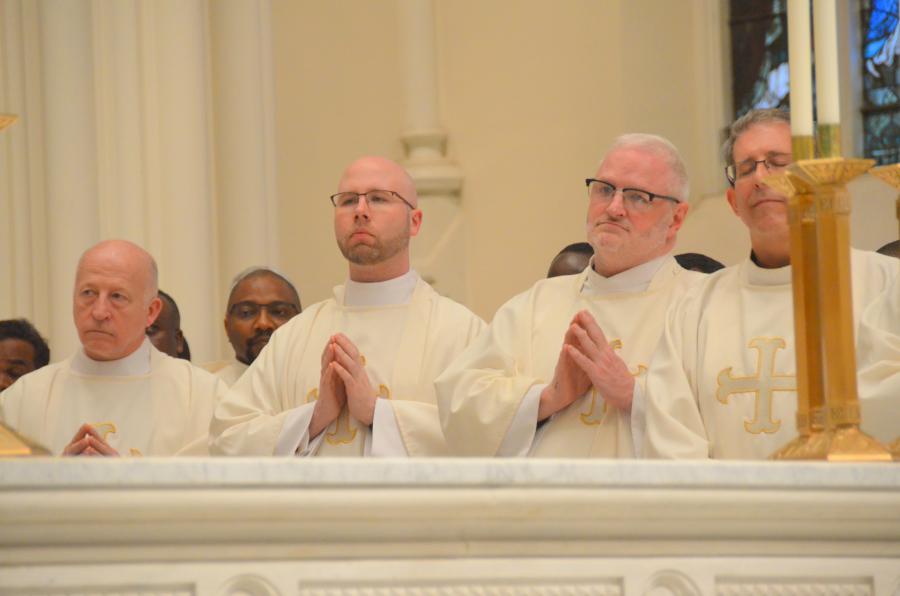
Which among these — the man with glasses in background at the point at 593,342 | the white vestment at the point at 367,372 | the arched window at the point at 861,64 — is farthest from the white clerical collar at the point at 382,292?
the arched window at the point at 861,64

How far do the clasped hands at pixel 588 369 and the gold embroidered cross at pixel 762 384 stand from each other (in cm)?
28

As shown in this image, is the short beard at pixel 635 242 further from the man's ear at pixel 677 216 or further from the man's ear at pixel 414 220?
the man's ear at pixel 414 220

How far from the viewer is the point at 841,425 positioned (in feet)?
7.19

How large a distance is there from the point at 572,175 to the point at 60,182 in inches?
135

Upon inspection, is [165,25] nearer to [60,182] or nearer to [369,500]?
[60,182]

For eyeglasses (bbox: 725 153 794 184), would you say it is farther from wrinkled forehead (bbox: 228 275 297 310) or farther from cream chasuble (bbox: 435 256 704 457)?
wrinkled forehead (bbox: 228 275 297 310)

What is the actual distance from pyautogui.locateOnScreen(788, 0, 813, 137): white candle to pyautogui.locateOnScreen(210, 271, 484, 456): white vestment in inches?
81.6

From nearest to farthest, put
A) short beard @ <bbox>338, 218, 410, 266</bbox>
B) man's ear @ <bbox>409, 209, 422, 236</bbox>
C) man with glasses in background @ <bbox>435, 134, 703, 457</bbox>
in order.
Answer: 1. man with glasses in background @ <bbox>435, 134, 703, 457</bbox>
2. short beard @ <bbox>338, 218, 410, 266</bbox>
3. man's ear @ <bbox>409, 209, 422, 236</bbox>

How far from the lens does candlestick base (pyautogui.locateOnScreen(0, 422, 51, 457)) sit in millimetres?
2070

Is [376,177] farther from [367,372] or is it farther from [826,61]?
[826,61]

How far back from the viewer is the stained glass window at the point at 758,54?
801 cm

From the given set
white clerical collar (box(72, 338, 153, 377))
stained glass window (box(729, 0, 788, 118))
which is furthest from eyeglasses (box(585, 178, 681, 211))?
stained glass window (box(729, 0, 788, 118))

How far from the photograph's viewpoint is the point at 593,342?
3555 mm

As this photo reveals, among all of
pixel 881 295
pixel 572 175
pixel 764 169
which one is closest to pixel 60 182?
pixel 572 175
